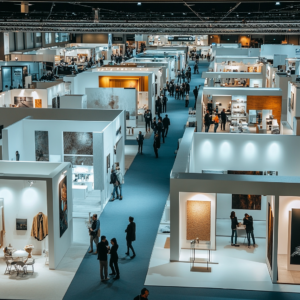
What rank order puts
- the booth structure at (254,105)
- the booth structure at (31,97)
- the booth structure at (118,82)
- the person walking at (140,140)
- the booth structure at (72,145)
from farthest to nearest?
1. the booth structure at (118,82)
2. the booth structure at (31,97)
3. the booth structure at (254,105)
4. the person walking at (140,140)
5. the booth structure at (72,145)

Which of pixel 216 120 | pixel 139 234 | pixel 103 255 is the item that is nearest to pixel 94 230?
pixel 103 255

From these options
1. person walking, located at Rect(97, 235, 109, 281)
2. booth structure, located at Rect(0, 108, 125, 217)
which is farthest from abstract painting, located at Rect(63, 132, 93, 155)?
person walking, located at Rect(97, 235, 109, 281)

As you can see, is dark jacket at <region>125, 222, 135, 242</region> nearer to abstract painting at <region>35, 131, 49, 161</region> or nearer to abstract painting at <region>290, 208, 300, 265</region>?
abstract painting at <region>290, 208, 300, 265</region>

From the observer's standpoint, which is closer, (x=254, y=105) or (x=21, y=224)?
(x=21, y=224)

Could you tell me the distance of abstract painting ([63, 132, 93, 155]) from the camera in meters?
14.7

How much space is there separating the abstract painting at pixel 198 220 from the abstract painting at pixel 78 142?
507 cm

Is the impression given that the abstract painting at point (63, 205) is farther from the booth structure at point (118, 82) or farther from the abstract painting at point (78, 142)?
the booth structure at point (118, 82)

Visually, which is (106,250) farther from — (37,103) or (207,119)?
(37,103)

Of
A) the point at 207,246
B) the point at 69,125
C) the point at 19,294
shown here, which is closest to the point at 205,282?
the point at 207,246

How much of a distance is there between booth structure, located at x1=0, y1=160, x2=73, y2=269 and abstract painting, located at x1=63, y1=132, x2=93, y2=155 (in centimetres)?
372

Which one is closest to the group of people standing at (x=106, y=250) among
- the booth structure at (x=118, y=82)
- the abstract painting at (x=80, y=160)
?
the abstract painting at (x=80, y=160)

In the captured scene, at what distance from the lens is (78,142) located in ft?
48.5

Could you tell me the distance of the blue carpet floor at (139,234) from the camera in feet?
29.8

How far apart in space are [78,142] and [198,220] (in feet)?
17.5
